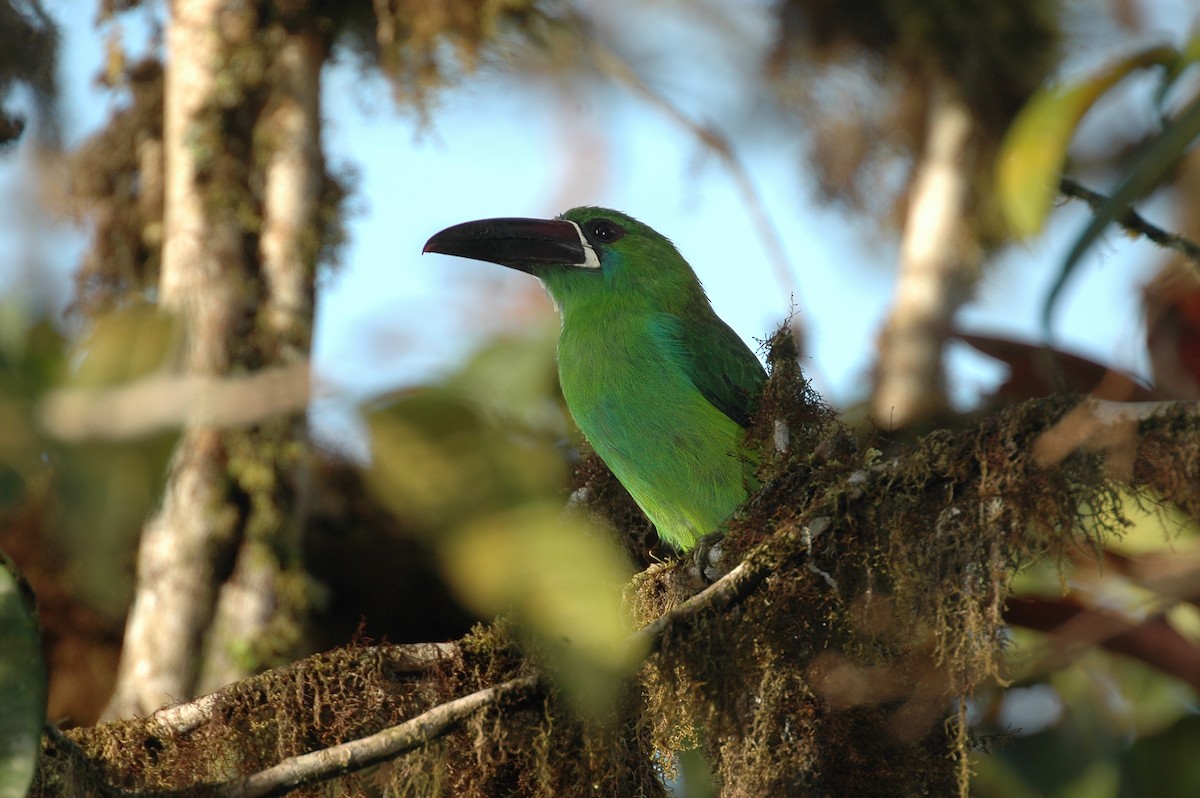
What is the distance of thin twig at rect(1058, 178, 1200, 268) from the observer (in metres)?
3.07

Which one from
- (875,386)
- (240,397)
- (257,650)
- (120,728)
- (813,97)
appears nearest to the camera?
(240,397)

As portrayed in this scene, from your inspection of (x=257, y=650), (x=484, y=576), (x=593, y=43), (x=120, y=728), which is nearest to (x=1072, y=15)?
(x=593, y=43)

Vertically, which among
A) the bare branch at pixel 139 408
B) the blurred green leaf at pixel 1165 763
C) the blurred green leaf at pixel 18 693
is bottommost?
the blurred green leaf at pixel 1165 763

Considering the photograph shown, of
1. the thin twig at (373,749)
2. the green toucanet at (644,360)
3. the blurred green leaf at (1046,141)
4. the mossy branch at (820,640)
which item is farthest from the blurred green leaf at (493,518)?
the green toucanet at (644,360)

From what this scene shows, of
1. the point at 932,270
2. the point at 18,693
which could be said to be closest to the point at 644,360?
the point at 18,693

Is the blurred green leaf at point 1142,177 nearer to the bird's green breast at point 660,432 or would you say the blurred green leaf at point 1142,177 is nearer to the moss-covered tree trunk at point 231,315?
the bird's green breast at point 660,432

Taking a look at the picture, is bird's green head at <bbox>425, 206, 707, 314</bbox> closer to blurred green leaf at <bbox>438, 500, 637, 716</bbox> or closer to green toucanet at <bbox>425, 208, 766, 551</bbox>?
green toucanet at <bbox>425, 208, 766, 551</bbox>

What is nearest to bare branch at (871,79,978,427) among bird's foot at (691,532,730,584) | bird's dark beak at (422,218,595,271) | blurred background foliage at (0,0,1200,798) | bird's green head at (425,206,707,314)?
blurred background foliage at (0,0,1200,798)

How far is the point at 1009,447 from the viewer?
2605 millimetres

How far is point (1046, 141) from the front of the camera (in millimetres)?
3227

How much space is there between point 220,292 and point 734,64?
16.7 ft

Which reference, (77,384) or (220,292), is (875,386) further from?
(77,384)

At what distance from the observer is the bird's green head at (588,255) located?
4.23 m

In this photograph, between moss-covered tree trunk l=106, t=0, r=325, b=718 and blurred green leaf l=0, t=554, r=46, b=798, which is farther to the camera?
moss-covered tree trunk l=106, t=0, r=325, b=718
